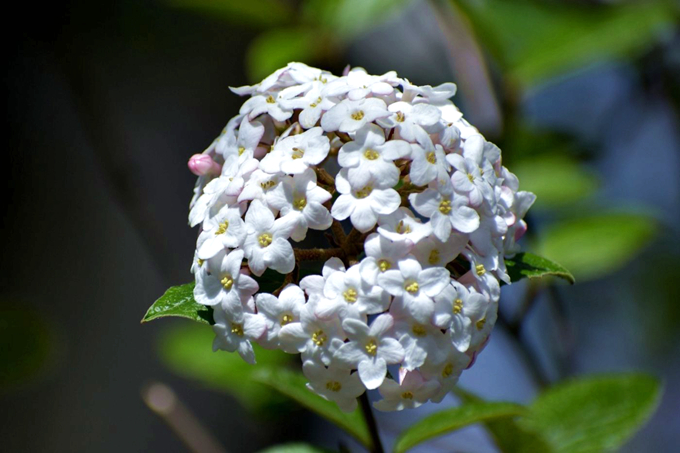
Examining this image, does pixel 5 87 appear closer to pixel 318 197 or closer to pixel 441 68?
pixel 441 68

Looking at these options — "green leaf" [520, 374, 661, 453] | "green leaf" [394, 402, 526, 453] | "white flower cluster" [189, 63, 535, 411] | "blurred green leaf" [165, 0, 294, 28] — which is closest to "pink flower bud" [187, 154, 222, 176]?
"white flower cluster" [189, 63, 535, 411]

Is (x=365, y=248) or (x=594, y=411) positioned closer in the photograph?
(x=365, y=248)

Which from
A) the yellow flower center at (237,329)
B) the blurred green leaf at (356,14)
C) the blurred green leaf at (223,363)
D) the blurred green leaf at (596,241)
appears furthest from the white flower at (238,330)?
the blurred green leaf at (596,241)

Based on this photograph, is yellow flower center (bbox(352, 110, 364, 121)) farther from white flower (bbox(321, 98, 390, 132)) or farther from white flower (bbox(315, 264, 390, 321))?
white flower (bbox(315, 264, 390, 321))

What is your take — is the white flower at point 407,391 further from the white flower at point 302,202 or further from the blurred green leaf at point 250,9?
the blurred green leaf at point 250,9

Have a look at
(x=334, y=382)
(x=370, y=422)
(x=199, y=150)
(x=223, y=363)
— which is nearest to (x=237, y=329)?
(x=334, y=382)

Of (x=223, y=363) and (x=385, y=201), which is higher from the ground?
(x=385, y=201)

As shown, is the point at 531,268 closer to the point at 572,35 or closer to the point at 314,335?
the point at 314,335

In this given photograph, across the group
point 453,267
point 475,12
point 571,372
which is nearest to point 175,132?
point 475,12
